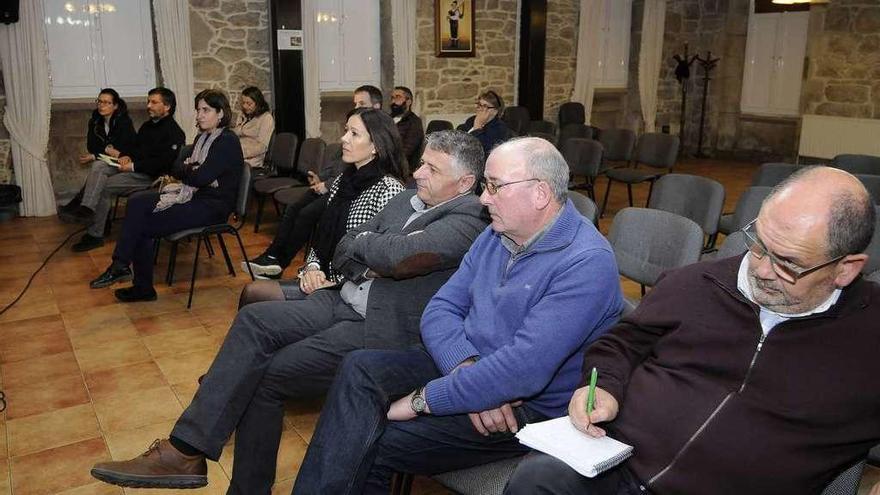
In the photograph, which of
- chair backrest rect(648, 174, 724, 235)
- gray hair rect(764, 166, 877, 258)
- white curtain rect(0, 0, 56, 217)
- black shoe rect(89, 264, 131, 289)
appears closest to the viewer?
gray hair rect(764, 166, 877, 258)

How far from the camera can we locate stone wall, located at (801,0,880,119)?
8.78 meters

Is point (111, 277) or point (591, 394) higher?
point (591, 394)

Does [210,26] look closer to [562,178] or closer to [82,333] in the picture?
[82,333]

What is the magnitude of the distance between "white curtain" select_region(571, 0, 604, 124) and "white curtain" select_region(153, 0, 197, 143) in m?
5.24

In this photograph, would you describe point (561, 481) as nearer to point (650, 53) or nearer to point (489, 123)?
point (489, 123)

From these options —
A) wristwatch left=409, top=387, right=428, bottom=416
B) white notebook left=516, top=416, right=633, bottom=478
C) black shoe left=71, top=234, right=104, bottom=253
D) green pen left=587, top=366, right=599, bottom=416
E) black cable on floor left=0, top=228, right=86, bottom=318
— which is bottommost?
black cable on floor left=0, top=228, right=86, bottom=318

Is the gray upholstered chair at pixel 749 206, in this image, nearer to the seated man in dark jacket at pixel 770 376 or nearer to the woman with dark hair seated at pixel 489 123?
the seated man in dark jacket at pixel 770 376

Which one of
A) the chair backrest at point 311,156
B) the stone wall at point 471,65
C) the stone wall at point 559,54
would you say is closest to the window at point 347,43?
the stone wall at point 471,65

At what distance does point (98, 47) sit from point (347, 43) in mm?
2622

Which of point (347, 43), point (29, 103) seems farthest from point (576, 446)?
point (347, 43)

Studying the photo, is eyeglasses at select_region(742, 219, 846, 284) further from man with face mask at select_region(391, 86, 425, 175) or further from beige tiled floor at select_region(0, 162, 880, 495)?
man with face mask at select_region(391, 86, 425, 175)

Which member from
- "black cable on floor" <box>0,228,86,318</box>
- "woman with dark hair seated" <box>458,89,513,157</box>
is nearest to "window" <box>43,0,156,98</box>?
"black cable on floor" <box>0,228,86,318</box>

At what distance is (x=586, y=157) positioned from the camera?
5.87m

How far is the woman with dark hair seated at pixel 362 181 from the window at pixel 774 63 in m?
8.69
